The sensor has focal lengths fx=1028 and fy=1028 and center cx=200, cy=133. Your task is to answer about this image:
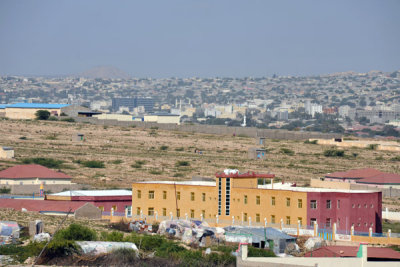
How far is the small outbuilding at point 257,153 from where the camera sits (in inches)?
3878

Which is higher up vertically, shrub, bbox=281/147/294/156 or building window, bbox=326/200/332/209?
building window, bbox=326/200/332/209

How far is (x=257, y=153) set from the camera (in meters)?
98.8

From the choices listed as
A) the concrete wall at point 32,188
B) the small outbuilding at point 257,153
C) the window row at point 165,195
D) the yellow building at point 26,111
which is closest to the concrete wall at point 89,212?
the window row at point 165,195

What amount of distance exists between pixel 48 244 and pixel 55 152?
5839 centimetres

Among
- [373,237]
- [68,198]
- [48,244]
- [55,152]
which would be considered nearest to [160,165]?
[55,152]

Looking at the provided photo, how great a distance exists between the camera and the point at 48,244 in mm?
36812

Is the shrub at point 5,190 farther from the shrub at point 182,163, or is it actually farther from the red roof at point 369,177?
the shrub at point 182,163

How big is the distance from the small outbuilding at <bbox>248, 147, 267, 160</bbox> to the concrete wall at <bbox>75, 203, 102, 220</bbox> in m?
46.0

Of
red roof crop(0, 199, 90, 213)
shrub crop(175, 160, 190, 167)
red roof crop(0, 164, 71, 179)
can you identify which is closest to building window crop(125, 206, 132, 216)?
red roof crop(0, 199, 90, 213)

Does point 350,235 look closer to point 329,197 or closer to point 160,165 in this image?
point 329,197

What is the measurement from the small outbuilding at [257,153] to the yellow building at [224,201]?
43805 mm

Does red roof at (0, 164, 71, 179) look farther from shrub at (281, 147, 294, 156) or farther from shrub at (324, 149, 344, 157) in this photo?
shrub at (324, 149, 344, 157)

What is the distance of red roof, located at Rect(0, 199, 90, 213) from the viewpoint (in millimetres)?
53791

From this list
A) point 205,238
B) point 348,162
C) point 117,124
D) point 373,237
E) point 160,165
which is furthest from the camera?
point 117,124
